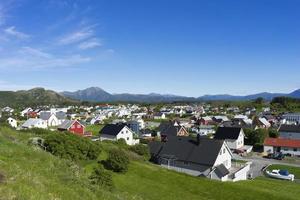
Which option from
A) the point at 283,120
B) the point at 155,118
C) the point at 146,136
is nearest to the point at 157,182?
the point at 146,136

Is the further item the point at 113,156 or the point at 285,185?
the point at 285,185

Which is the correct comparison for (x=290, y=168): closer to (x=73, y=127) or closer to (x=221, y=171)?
(x=221, y=171)

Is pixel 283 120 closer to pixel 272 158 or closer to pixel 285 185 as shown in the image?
pixel 272 158

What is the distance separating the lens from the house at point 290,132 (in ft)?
273

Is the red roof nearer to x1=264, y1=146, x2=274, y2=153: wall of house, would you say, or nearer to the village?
the village

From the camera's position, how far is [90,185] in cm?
1636

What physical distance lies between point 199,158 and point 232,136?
31.2 metres

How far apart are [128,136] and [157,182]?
4137cm

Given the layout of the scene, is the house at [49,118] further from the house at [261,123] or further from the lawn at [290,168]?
the lawn at [290,168]

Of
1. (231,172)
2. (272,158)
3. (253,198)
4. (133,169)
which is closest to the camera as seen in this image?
(253,198)

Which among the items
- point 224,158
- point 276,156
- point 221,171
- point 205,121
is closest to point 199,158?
point 221,171

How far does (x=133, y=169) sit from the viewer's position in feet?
136

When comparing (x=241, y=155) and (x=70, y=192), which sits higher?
(x=70, y=192)

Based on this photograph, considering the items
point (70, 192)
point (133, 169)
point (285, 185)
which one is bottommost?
point (285, 185)
